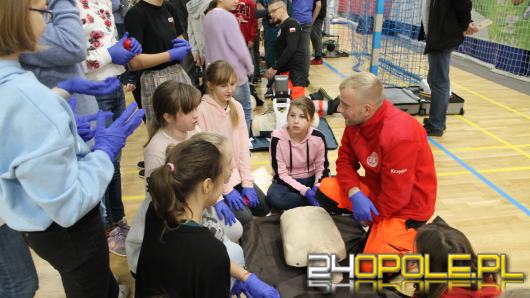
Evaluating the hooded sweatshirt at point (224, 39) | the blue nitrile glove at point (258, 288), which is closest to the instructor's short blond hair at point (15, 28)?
the blue nitrile glove at point (258, 288)

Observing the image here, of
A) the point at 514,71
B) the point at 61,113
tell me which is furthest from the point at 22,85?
the point at 514,71

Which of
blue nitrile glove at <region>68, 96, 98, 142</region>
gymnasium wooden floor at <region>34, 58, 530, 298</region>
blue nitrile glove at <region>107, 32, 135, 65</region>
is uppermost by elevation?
blue nitrile glove at <region>107, 32, 135, 65</region>

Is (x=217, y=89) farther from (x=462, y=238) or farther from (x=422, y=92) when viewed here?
(x=422, y=92)

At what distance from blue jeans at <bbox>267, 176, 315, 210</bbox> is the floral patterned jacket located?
134cm

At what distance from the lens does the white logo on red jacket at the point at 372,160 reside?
2291mm

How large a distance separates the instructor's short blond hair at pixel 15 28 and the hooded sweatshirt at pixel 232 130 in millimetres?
1596

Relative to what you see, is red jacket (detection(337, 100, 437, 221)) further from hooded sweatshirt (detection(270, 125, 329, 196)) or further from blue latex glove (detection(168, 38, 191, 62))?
blue latex glove (detection(168, 38, 191, 62))

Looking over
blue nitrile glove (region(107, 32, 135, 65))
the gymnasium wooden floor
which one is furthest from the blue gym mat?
blue nitrile glove (region(107, 32, 135, 65))

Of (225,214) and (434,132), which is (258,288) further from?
(434,132)

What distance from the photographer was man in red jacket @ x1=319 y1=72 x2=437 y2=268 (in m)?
2.14

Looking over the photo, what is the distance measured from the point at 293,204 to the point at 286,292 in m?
0.85

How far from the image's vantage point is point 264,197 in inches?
115

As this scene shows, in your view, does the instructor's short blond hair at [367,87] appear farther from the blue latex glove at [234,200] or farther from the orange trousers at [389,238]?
the blue latex glove at [234,200]

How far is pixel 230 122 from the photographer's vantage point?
109 inches
